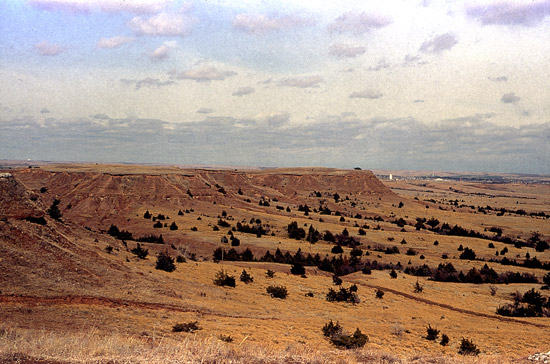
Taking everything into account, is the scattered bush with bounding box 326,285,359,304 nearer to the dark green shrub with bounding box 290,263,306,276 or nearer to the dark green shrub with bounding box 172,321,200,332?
the dark green shrub with bounding box 290,263,306,276

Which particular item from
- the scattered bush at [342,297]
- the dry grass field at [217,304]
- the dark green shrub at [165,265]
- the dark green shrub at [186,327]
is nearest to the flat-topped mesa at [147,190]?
the dry grass field at [217,304]

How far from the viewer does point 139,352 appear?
976 centimetres

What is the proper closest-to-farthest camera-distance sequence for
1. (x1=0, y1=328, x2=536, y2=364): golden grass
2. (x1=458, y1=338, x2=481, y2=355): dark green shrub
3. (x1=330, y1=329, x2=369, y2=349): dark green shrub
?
(x1=0, y1=328, x2=536, y2=364): golden grass
(x1=330, y1=329, x2=369, y2=349): dark green shrub
(x1=458, y1=338, x2=481, y2=355): dark green shrub

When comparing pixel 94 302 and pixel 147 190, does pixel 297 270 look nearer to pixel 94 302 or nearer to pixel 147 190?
pixel 94 302

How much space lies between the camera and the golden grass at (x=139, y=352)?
890cm

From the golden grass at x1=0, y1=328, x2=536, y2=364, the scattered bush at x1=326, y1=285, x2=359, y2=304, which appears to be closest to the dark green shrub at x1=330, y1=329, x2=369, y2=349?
the golden grass at x1=0, y1=328, x2=536, y2=364

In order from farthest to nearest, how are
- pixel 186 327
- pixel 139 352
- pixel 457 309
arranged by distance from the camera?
1. pixel 457 309
2. pixel 186 327
3. pixel 139 352

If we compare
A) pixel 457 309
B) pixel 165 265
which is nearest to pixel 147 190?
pixel 165 265

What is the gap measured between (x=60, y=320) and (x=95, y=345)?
3.96 metres

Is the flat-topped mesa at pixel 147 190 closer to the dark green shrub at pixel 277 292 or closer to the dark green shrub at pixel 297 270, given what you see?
the dark green shrub at pixel 297 270

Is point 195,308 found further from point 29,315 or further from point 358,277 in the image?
point 358,277

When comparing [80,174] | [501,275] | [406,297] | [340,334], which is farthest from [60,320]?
[80,174]

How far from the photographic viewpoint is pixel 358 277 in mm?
31375

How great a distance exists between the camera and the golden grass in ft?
29.2
